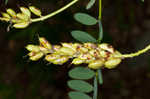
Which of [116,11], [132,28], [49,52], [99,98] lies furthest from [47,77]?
[49,52]

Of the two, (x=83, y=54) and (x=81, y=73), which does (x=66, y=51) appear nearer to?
(x=83, y=54)

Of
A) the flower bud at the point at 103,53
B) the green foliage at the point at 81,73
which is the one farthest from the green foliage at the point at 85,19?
the flower bud at the point at 103,53

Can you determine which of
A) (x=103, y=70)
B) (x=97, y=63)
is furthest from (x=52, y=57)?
(x=103, y=70)

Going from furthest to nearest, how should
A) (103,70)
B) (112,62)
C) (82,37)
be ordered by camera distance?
(103,70), (82,37), (112,62)

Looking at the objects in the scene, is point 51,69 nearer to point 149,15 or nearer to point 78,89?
point 78,89

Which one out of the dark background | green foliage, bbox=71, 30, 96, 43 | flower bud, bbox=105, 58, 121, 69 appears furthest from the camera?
the dark background

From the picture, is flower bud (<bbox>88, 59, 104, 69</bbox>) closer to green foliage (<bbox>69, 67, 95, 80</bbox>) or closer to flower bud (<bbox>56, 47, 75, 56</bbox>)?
flower bud (<bbox>56, 47, 75, 56</bbox>)

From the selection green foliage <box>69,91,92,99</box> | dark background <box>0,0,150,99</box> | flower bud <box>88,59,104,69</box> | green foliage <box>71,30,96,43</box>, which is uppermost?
→ green foliage <box>71,30,96,43</box>

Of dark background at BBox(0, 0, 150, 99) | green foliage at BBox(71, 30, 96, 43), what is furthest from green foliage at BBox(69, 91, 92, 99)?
dark background at BBox(0, 0, 150, 99)
